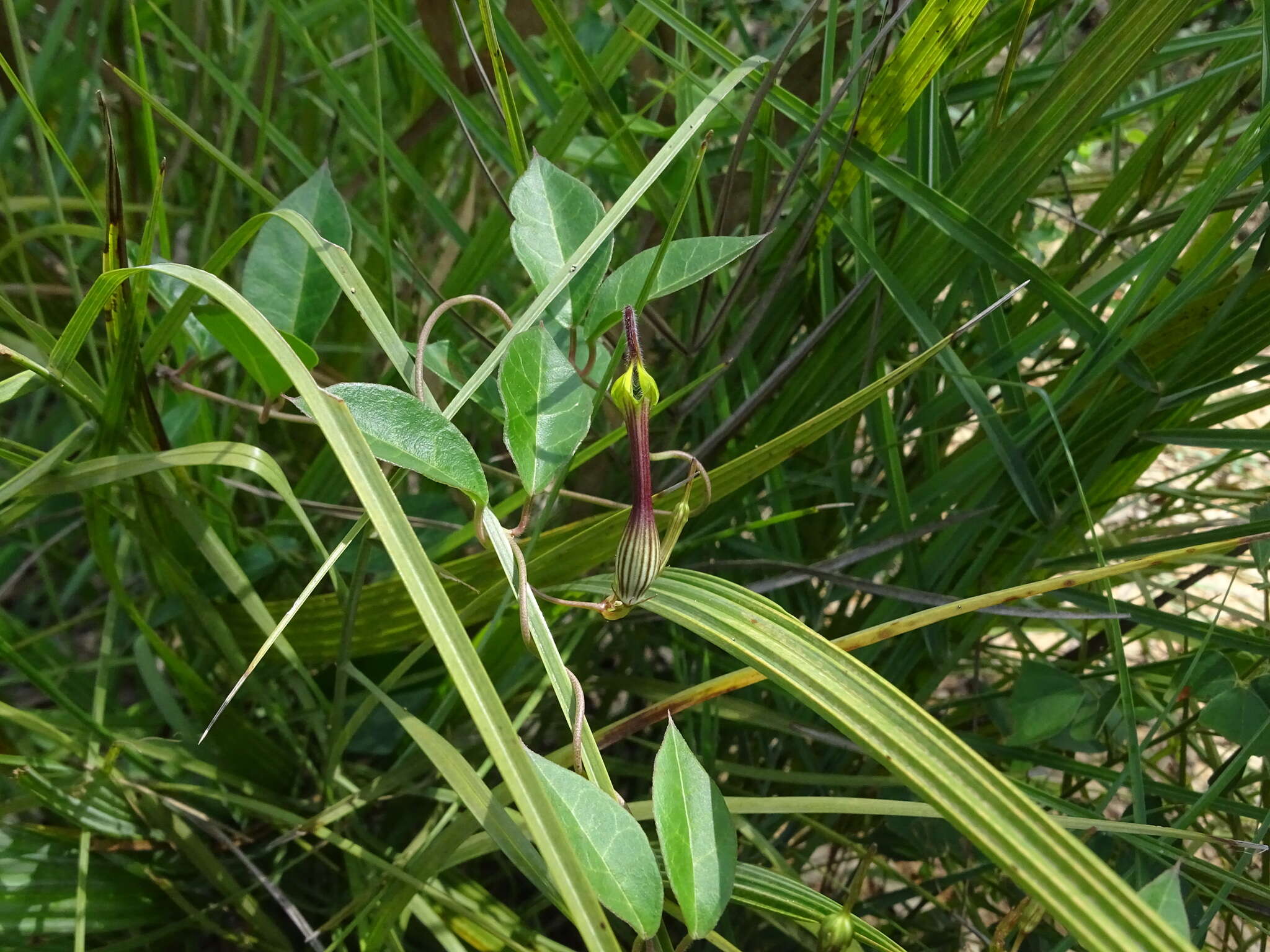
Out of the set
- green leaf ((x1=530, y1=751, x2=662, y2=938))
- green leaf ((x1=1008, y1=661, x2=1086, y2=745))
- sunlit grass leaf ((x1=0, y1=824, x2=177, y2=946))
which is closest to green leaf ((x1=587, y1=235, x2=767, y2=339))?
green leaf ((x1=530, y1=751, x2=662, y2=938))

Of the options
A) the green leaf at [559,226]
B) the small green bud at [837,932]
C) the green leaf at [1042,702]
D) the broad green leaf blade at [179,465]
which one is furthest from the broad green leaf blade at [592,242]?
the green leaf at [1042,702]

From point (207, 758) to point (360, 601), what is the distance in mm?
209

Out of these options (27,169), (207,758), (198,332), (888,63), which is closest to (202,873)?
(207,758)

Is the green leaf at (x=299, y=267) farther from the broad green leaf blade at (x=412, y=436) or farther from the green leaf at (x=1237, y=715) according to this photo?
the green leaf at (x=1237, y=715)

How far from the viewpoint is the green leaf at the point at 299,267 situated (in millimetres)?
557

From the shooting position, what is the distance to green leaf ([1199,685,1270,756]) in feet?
1.73

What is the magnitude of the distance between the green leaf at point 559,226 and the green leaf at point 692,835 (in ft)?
0.76

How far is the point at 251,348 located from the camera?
0.51 m

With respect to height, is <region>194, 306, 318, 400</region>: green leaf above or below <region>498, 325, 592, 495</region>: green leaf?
below

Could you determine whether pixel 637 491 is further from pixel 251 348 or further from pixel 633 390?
pixel 251 348

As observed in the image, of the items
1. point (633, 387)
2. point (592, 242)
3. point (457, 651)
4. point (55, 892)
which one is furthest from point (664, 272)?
point (55, 892)

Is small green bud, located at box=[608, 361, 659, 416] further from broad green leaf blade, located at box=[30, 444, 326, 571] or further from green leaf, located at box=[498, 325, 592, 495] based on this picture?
broad green leaf blade, located at box=[30, 444, 326, 571]

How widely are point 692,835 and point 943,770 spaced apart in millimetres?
116

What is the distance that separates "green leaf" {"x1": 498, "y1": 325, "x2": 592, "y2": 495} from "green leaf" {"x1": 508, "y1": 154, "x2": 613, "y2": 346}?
0.24 feet
